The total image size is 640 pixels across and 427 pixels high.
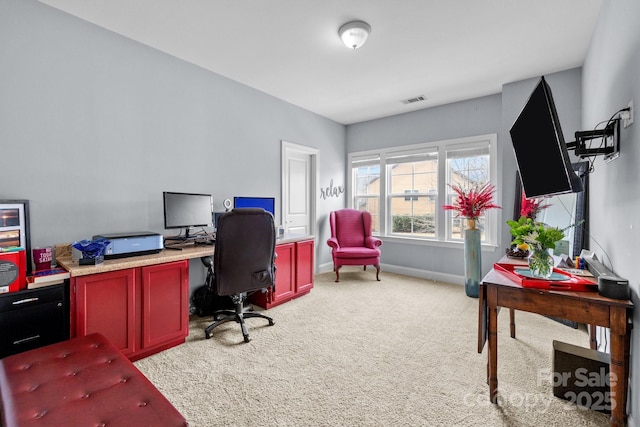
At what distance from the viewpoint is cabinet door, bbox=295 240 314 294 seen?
363 centimetres

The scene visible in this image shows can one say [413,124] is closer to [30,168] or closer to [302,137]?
[302,137]

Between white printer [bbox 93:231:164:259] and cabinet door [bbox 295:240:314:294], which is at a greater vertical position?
white printer [bbox 93:231:164:259]

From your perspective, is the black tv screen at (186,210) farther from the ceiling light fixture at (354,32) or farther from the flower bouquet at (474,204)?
the flower bouquet at (474,204)

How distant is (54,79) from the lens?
7.48 feet

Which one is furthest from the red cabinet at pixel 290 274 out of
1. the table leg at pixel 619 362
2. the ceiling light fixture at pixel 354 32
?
the table leg at pixel 619 362

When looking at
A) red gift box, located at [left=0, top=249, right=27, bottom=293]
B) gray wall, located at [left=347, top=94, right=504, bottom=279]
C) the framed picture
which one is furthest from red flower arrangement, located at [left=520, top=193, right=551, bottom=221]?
the framed picture

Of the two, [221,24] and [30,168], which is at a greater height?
[221,24]

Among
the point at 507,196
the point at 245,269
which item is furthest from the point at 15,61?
the point at 507,196

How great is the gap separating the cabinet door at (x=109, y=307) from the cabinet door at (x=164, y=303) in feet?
0.29

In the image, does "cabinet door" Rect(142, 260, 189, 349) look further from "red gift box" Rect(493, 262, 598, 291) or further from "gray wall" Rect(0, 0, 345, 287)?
"red gift box" Rect(493, 262, 598, 291)

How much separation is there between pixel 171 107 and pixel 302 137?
207 centimetres

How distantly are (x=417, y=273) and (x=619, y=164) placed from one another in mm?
3265

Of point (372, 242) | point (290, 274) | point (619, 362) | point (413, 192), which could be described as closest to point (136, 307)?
point (290, 274)

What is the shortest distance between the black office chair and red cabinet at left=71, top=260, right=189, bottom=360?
30cm
